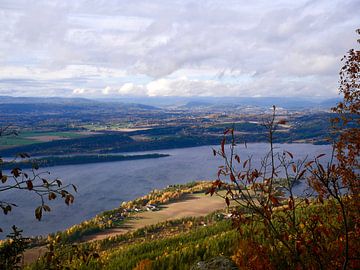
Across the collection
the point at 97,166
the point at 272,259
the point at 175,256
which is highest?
the point at 272,259

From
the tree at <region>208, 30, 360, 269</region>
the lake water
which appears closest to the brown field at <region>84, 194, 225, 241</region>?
the lake water

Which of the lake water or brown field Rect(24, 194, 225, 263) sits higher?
brown field Rect(24, 194, 225, 263)

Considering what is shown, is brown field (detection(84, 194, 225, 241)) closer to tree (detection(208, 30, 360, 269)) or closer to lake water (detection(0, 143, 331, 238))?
lake water (detection(0, 143, 331, 238))

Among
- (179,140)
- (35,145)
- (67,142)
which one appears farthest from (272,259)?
(179,140)

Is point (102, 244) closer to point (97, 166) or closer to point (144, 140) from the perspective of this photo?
point (97, 166)

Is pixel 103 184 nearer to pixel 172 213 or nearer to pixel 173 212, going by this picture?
pixel 173 212

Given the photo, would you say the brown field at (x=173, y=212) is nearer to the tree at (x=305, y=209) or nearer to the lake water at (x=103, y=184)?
the lake water at (x=103, y=184)

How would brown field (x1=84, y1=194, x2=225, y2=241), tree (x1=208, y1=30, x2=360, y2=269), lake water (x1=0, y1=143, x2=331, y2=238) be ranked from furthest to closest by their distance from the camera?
1. lake water (x1=0, y1=143, x2=331, y2=238)
2. brown field (x1=84, y1=194, x2=225, y2=241)
3. tree (x1=208, y1=30, x2=360, y2=269)

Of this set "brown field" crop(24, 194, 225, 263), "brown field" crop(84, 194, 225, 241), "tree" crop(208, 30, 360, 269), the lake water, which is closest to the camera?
"tree" crop(208, 30, 360, 269)

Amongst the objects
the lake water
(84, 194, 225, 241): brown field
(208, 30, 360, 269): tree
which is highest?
(208, 30, 360, 269): tree
